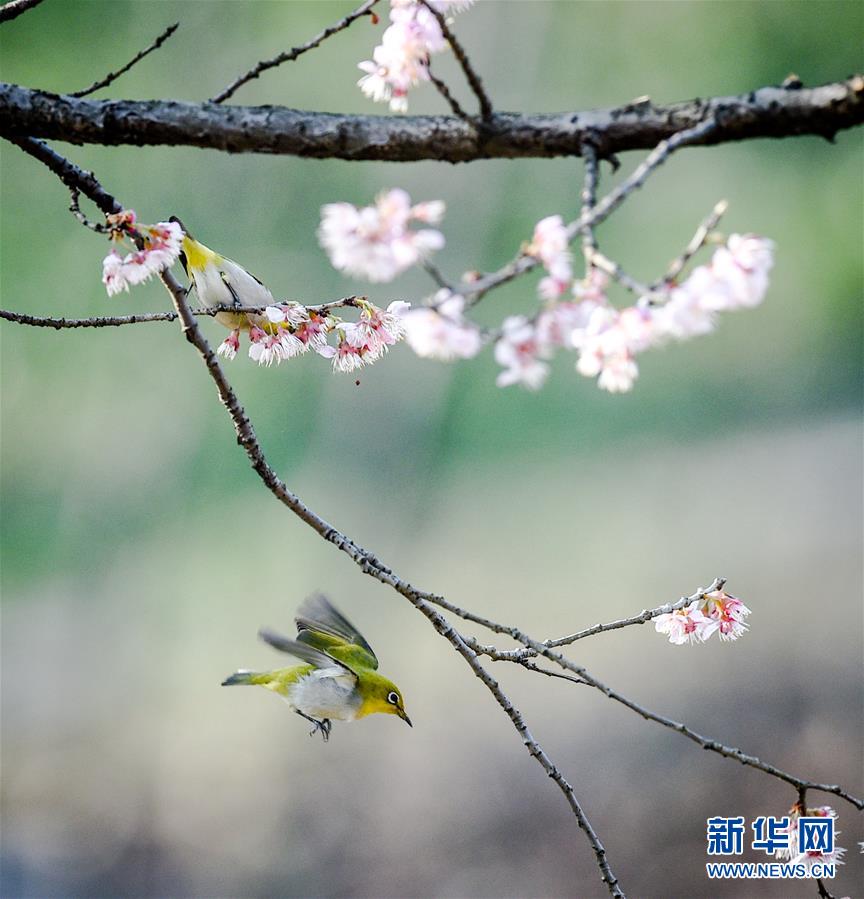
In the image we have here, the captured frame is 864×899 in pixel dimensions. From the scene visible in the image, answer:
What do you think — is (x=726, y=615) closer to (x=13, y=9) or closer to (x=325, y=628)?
(x=325, y=628)

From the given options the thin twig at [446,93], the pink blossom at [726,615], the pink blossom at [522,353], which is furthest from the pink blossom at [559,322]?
the pink blossom at [726,615]

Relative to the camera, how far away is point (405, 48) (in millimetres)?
1135

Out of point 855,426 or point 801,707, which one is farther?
point 855,426

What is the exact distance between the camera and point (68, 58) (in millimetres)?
3721

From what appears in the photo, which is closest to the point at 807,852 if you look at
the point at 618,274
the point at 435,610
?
the point at 435,610

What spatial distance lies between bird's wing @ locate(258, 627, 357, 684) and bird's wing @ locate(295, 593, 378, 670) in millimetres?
14

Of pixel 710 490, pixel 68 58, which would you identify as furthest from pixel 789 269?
pixel 68 58

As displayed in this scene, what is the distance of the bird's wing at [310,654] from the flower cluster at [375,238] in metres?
0.51

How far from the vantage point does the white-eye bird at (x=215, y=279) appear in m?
0.90

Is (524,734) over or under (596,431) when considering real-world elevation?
under

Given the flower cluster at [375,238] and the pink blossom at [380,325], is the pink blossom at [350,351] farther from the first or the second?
the flower cluster at [375,238]

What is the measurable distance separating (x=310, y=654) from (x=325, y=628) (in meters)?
0.13

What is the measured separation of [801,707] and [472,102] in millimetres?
2386

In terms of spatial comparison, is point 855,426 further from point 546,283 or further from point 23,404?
point 23,404
